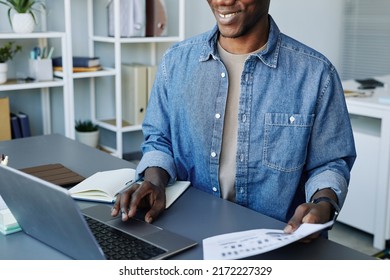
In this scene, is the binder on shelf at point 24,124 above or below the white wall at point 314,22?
below

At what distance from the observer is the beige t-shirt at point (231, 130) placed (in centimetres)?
130

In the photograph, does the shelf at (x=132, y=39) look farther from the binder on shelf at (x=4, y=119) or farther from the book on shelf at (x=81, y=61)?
the binder on shelf at (x=4, y=119)

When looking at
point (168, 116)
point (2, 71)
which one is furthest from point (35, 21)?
point (168, 116)

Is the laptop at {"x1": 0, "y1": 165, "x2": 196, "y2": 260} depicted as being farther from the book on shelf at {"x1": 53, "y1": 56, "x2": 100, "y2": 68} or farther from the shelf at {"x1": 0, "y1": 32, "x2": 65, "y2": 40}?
the book on shelf at {"x1": 53, "y1": 56, "x2": 100, "y2": 68}

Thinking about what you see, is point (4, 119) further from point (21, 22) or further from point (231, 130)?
point (231, 130)

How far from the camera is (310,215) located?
979 mm

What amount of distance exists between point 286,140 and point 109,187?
1.32 ft

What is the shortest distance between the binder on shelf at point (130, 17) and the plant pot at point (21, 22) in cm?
58

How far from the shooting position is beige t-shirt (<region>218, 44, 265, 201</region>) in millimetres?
1296

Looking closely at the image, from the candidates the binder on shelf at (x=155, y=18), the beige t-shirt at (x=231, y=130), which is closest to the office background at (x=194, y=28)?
the binder on shelf at (x=155, y=18)

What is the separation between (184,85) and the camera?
136 centimetres

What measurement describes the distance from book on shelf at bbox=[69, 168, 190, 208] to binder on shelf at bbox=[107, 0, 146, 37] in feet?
7.53

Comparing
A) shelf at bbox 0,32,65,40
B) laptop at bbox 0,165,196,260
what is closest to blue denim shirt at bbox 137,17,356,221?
laptop at bbox 0,165,196,260
